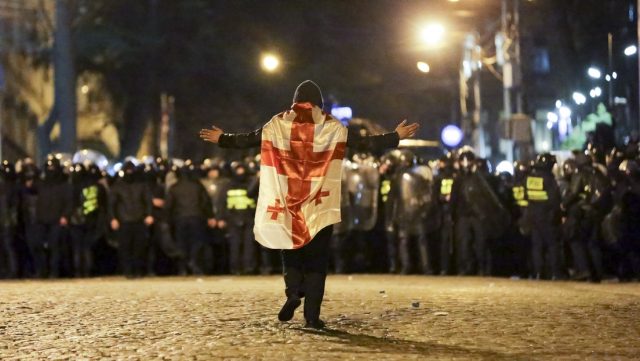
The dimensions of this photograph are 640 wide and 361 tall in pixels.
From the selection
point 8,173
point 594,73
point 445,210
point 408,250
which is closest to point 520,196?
point 445,210

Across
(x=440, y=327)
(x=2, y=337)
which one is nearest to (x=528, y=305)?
(x=440, y=327)

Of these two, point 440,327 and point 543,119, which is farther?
point 543,119

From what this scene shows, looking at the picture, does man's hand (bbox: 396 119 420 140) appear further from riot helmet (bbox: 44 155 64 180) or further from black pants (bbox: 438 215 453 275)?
riot helmet (bbox: 44 155 64 180)

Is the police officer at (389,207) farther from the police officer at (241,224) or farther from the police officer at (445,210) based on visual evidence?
the police officer at (241,224)

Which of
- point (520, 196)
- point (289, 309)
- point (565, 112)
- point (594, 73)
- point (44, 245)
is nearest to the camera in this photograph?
point (289, 309)

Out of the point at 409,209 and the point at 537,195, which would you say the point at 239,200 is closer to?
the point at 409,209

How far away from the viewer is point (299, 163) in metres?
10.0

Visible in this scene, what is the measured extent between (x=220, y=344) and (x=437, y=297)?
188 inches

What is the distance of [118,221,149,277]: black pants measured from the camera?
19.1 metres

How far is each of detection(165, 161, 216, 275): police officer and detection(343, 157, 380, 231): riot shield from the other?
2349 millimetres

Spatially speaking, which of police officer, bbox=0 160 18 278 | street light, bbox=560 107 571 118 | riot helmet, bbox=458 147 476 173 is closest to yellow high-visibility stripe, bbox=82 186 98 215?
police officer, bbox=0 160 18 278

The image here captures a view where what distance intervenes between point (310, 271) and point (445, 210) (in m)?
9.42

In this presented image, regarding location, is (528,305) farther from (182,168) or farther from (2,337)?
(182,168)

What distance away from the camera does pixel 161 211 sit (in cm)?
1938
